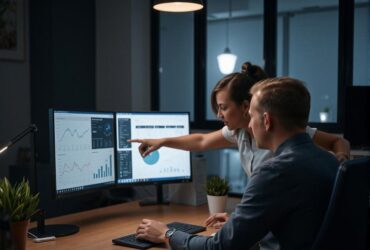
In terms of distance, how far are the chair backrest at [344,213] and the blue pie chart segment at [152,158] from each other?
1259 mm

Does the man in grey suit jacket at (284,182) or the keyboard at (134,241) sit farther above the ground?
the man in grey suit jacket at (284,182)

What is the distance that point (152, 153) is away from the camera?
2.46 meters

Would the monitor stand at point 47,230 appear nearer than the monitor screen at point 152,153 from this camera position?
Yes

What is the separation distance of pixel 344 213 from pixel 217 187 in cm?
107

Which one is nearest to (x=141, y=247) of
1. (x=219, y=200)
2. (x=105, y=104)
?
(x=219, y=200)

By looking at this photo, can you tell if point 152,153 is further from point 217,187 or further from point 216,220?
point 216,220

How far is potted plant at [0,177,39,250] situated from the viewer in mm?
1564

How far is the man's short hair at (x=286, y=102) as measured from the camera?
1.42 meters

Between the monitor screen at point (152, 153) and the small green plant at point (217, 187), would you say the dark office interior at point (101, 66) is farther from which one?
the small green plant at point (217, 187)

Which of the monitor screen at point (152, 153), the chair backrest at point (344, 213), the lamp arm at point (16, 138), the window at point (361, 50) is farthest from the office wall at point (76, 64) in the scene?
the chair backrest at point (344, 213)

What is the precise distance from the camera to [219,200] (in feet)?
7.61

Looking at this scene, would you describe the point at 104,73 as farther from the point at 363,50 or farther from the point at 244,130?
the point at 363,50

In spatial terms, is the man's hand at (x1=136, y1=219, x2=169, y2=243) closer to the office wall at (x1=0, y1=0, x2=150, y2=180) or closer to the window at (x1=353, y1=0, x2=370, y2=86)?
the office wall at (x1=0, y1=0, x2=150, y2=180)

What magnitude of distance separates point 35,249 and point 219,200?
940 millimetres
